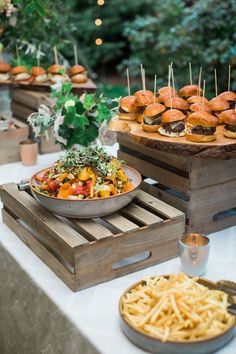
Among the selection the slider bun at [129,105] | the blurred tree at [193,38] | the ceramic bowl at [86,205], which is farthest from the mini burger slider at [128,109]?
the blurred tree at [193,38]

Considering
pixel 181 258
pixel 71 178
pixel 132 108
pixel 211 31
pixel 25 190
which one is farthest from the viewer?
pixel 211 31

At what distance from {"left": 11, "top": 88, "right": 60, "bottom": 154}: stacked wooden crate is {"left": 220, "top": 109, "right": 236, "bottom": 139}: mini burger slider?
50.4 inches

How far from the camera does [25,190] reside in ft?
6.72

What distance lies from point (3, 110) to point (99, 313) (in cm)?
220

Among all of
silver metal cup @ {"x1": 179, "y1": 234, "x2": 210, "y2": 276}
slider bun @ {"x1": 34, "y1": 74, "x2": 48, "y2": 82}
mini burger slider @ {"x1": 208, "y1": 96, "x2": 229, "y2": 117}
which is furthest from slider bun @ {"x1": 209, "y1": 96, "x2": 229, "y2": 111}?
slider bun @ {"x1": 34, "y1": 74, "x2": 48, "y2": 82}

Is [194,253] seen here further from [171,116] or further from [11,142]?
[11,142]

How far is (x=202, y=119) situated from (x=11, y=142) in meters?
1.28

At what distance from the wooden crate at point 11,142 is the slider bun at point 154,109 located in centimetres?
99

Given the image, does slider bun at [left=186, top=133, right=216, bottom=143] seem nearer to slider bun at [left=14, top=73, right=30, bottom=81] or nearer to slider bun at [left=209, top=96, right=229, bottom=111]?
slider bun at [left=209, top=96, right=229, bottom=111]

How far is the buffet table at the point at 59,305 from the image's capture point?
1420 mm

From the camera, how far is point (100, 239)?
5.23ft

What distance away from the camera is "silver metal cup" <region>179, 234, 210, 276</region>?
1.63 meters

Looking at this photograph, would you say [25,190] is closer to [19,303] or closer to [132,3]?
[19,303]

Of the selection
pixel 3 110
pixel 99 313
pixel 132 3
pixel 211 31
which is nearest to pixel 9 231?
pixel 99 313
